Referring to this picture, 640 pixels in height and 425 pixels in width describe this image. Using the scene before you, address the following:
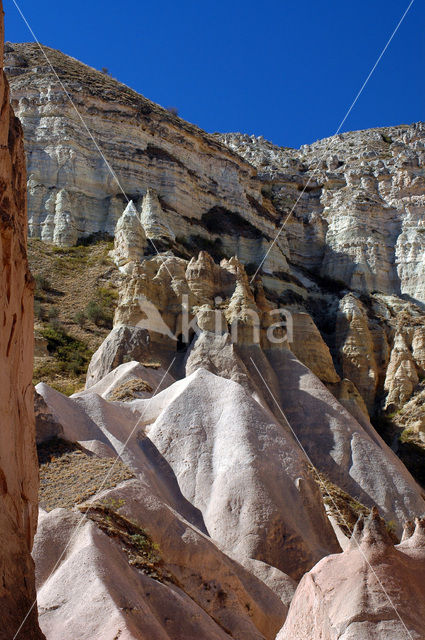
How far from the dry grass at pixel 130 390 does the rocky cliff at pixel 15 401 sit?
15610mm

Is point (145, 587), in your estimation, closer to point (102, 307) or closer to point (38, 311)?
point (102, 307)

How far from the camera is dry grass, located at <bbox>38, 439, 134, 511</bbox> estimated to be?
569 inches

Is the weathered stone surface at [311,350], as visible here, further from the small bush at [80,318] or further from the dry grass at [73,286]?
the small bush at [80,318]

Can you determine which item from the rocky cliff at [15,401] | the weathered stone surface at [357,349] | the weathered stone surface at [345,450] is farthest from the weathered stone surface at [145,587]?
the weathered stone surface at [357,349]

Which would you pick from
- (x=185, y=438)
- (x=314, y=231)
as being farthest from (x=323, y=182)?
(x=185, y=438)

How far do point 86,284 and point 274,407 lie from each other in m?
18.1

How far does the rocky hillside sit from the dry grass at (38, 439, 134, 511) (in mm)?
70

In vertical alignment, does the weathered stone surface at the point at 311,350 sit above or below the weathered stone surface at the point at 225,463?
above

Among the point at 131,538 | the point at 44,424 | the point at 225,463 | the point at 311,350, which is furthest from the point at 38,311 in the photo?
the point at 131,538

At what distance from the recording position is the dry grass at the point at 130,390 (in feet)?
80.3

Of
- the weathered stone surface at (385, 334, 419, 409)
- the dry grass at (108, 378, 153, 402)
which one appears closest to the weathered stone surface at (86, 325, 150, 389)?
the dry grass at (108, 378, 153, 402)

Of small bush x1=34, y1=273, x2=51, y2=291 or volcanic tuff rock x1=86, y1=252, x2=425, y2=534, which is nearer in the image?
volcanic tuff rock x1=86, y1=252, x2=425, y2=534

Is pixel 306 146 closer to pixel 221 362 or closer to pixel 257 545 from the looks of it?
pixel 221 362

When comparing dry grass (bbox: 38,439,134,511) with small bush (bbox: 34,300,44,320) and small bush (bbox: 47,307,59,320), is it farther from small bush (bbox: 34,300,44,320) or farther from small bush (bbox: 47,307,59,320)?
small bush (bbox: 47,307,59,320)
